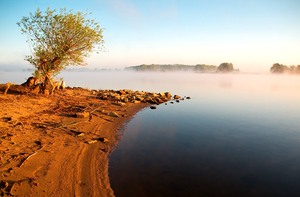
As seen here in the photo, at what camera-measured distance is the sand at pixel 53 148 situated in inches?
398

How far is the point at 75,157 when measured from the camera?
13297 millimetres

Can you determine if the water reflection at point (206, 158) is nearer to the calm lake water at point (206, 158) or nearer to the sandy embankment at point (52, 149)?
the calm lake water at point (206, 158)

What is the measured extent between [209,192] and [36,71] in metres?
27.5

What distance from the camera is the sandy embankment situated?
397 inches

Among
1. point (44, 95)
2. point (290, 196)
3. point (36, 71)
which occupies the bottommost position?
point (290, 196)

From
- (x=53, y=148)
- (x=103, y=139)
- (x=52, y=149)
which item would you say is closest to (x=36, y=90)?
(x=103, y=139)

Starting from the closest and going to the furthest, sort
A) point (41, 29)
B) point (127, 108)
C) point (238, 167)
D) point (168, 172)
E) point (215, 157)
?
point (168, 172), point (238, 167), point (215, 157), point (41, 29), point (127, 108)

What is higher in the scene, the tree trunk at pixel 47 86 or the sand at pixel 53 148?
the tree trunk at pixel 47 86

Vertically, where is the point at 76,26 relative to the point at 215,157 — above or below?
above

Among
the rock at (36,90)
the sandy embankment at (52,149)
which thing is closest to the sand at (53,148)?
the sandy embankment at (52,149)

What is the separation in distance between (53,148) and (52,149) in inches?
6.9

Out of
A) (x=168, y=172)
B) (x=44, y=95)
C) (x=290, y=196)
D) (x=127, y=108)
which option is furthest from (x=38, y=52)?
(x=290, y=196)

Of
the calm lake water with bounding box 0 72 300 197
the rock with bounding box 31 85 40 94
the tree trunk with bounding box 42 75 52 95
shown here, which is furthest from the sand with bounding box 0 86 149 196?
the tree trunk with bounding box 42 75 52 95

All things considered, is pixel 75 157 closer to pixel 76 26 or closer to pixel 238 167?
pixel 238 167
